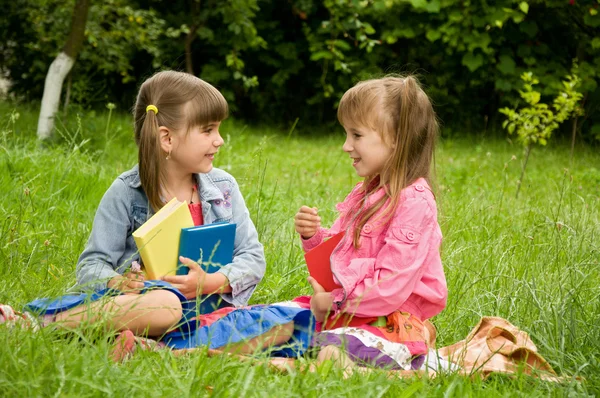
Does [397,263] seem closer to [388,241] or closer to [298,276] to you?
[388,241]

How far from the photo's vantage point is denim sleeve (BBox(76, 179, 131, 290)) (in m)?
2.89

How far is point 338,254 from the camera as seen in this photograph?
2.88 metres

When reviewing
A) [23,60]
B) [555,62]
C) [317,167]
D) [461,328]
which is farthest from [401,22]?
[461,328]

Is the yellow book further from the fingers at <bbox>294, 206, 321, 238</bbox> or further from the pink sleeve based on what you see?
the pink sleeve

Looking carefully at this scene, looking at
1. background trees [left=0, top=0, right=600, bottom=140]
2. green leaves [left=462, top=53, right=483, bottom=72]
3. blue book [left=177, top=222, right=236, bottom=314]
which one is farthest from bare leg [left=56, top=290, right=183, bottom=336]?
green leaves [left=462, top=53, right=483, bottom=72]

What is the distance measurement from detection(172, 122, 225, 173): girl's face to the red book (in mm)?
509

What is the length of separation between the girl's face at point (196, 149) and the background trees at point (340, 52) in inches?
204

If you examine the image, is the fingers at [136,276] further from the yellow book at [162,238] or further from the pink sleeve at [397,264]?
the pink sleeve at [397,264]

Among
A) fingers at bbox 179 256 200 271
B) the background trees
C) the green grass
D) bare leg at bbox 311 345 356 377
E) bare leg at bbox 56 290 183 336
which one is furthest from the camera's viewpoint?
the background trees

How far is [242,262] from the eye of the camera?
3.10 m

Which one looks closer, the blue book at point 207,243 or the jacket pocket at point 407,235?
the jacket pocket at point 407,235

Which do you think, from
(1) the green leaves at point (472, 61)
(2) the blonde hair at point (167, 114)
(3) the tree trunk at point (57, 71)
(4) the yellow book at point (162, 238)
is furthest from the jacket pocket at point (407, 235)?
(1) the green leaves at point (472, 61)

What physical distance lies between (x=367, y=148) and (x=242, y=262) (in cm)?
67

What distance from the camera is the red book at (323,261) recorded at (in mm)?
2910
